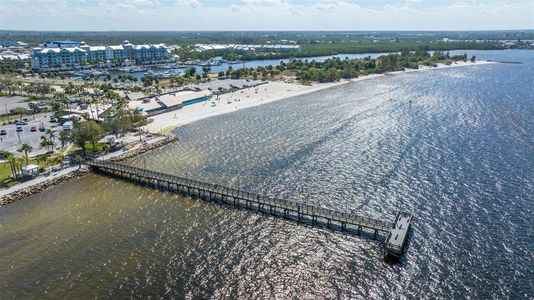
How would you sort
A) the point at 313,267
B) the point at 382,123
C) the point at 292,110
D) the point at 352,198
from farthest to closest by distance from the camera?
the point at 292,110, the point at 382,123, the point at 352,198, the point at 313,267

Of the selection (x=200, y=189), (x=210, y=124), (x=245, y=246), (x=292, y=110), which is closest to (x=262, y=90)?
(x=292, y=110)

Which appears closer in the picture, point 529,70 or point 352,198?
point 352,198

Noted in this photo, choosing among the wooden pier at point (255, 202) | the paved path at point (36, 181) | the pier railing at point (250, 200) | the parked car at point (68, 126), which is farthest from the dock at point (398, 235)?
the parked car at point (68, 126)

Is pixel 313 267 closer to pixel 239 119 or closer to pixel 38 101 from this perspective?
pixel 239 119

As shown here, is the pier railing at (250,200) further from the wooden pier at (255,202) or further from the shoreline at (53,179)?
the shoreline at (53,179)

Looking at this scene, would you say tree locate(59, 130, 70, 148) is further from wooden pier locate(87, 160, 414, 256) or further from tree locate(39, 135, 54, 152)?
wooden pier locate(87, 160, 414, 256)

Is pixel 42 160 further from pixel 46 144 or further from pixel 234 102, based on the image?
pixel 234 102

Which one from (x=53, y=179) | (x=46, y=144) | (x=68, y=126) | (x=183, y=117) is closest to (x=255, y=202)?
(x=53, y=179)
